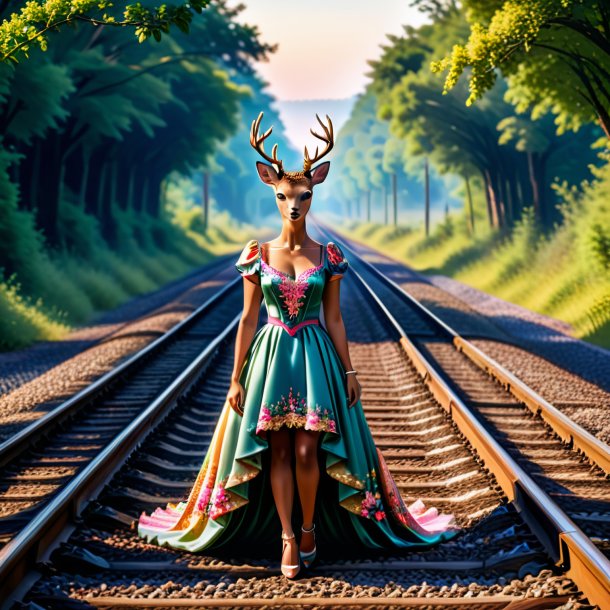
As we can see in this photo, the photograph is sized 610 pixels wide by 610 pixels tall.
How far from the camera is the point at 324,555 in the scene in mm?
4594

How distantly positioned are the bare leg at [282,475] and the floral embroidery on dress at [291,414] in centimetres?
8

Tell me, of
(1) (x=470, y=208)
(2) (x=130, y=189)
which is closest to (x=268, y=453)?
(2) (x=130, y=189)

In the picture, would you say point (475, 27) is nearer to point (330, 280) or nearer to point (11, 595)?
point (330, 280)

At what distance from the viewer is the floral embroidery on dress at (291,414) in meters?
4.27

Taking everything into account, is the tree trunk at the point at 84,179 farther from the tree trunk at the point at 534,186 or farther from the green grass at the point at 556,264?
the tree trunk at the point at 534,186

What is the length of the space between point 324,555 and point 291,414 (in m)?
0.89

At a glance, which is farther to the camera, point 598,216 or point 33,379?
point 598,216

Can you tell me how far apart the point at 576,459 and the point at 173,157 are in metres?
29.8

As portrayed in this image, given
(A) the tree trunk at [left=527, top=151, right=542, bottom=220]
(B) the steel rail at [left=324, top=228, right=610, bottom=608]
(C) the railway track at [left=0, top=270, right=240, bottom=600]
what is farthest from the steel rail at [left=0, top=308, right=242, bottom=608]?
(A) the tree trunk at [left=527, top=151, right=542, bottom=220]

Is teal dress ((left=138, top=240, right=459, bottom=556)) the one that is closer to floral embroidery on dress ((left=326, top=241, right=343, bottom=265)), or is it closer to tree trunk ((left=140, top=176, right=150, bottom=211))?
floral embroidery on dress ((left=326, top=241, right=343, bottom=265))

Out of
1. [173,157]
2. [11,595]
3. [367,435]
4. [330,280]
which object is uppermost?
[173,157]

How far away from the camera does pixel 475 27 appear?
36.4 ft

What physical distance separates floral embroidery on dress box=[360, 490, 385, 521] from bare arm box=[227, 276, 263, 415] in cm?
83

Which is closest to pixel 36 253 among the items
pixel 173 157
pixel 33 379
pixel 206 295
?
pixel 206 295
